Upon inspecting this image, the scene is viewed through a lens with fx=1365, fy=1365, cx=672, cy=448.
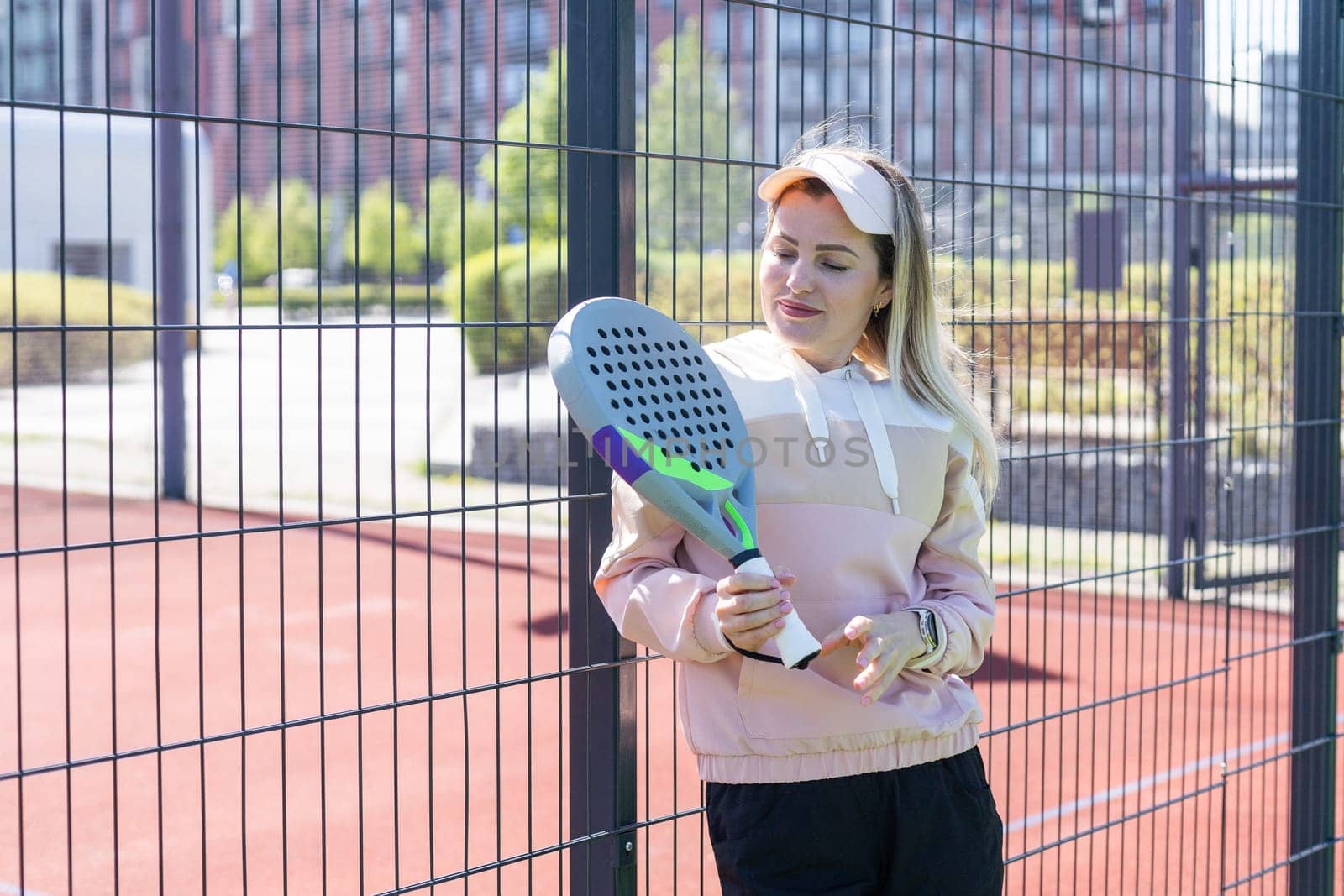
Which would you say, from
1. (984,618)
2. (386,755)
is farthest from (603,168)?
(386,755)

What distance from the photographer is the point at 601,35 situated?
2117mm

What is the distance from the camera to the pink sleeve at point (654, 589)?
5.72 feet

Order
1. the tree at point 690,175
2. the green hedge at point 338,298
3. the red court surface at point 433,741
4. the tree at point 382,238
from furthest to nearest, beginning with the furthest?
the tree at point 382,238
the green hedge at point 338,298
the tree at point 690,175
the red court surface at point 433,741

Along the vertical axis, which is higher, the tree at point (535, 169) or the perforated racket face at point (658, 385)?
the tree at point (535, 169)

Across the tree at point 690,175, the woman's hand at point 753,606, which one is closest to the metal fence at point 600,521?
the tree at point 690,175

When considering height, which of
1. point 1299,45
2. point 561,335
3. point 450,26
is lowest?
point 561,335

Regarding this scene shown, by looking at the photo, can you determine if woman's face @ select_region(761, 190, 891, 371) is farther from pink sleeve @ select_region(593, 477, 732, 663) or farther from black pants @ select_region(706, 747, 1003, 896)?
black pants @ select_region(706, 747, 1003, 896)

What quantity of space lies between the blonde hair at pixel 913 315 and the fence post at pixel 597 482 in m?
0.27

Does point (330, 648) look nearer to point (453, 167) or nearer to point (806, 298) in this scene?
point (806, 298)

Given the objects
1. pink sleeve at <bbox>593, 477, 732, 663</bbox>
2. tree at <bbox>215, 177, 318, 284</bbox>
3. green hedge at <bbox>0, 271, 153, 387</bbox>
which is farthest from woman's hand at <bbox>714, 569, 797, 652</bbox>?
tree at <bbox>215, 177, 318, 284</bbox>

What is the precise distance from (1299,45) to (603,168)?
2198 mm

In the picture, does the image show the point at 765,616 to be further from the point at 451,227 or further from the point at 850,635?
the point at 451,227

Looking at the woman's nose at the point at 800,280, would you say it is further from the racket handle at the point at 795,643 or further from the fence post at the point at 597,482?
the racket handle at the point at 795,643

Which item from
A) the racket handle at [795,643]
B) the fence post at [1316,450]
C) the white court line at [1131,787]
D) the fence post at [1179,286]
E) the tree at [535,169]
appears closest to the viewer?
the racket handle at [795,643]
